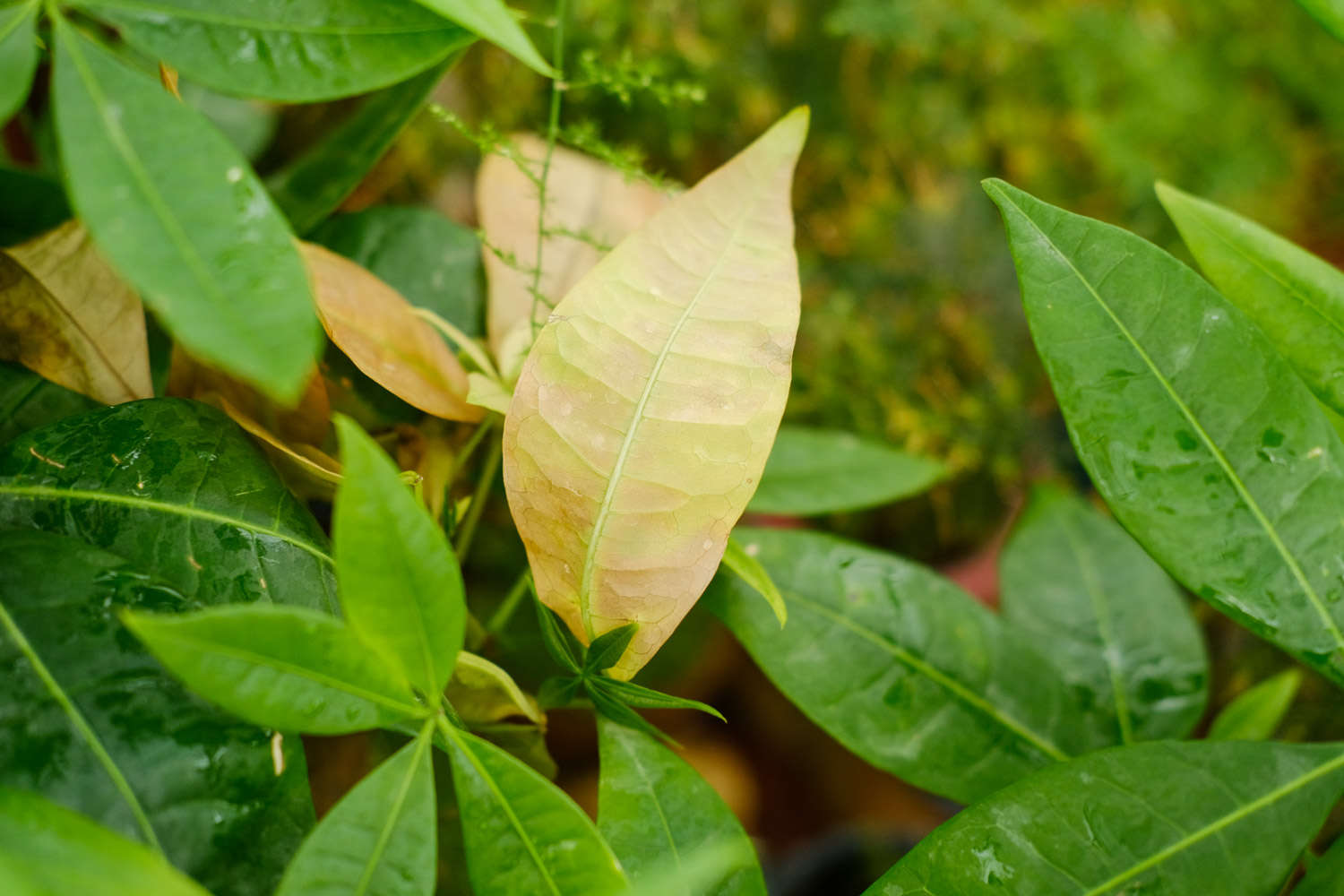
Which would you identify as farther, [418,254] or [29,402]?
[418,254]

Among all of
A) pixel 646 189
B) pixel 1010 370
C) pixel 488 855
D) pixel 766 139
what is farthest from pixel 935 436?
pixel 488 855

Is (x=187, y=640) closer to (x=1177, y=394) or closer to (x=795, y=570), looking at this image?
(x=795, y=570)

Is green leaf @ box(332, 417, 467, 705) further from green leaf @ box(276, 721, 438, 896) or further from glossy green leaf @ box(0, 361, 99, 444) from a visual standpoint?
glossy green leaf @ box(0, 361, 99, 444)

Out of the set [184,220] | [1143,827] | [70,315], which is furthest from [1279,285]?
[70,315]

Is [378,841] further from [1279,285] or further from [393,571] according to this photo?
[1279,285]

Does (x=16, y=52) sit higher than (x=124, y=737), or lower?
higher

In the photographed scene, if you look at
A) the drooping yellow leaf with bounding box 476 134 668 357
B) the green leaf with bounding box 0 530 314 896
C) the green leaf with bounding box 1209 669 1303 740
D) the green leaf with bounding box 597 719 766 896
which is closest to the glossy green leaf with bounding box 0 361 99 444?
the green leaf with bounding box 0 530 314 896

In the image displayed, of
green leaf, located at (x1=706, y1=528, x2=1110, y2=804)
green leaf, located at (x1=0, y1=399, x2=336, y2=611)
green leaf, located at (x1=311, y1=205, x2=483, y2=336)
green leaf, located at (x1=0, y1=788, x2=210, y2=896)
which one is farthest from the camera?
green leaf, located at (x1=311, y1=205, x2=483, y2=336)
